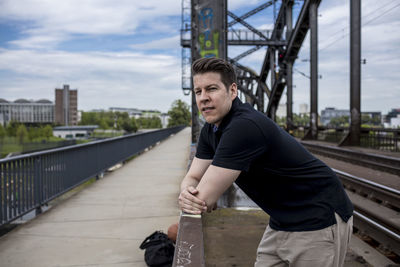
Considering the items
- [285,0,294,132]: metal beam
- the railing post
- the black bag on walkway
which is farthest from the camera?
[285,0,294,132]: metal beam

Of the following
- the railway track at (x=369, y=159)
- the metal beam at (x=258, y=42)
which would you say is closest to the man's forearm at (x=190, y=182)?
the railway track at (x=369, y=159)

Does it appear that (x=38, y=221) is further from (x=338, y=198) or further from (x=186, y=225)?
(x=338, y=198)

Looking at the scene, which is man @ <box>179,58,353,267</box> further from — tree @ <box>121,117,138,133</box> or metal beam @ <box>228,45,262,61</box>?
tree @ <box>121,117,138,133</box>

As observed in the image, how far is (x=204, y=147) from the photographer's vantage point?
218 cm

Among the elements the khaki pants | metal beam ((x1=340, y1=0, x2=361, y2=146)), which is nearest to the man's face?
the khaki pants

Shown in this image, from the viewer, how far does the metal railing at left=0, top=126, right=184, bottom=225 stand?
5.34 m

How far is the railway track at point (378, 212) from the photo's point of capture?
4424 mm

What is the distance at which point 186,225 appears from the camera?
2.37 m

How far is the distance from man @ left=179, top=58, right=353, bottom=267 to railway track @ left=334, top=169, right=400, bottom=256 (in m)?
2.91

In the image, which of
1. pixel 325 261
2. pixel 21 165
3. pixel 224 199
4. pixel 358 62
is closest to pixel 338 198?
pixel 325 261

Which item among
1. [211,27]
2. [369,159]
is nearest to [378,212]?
[211,27]

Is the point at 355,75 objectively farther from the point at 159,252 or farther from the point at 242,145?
the point at 242,145

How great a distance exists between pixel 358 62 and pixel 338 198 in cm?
1393

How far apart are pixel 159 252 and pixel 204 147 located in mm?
2271
